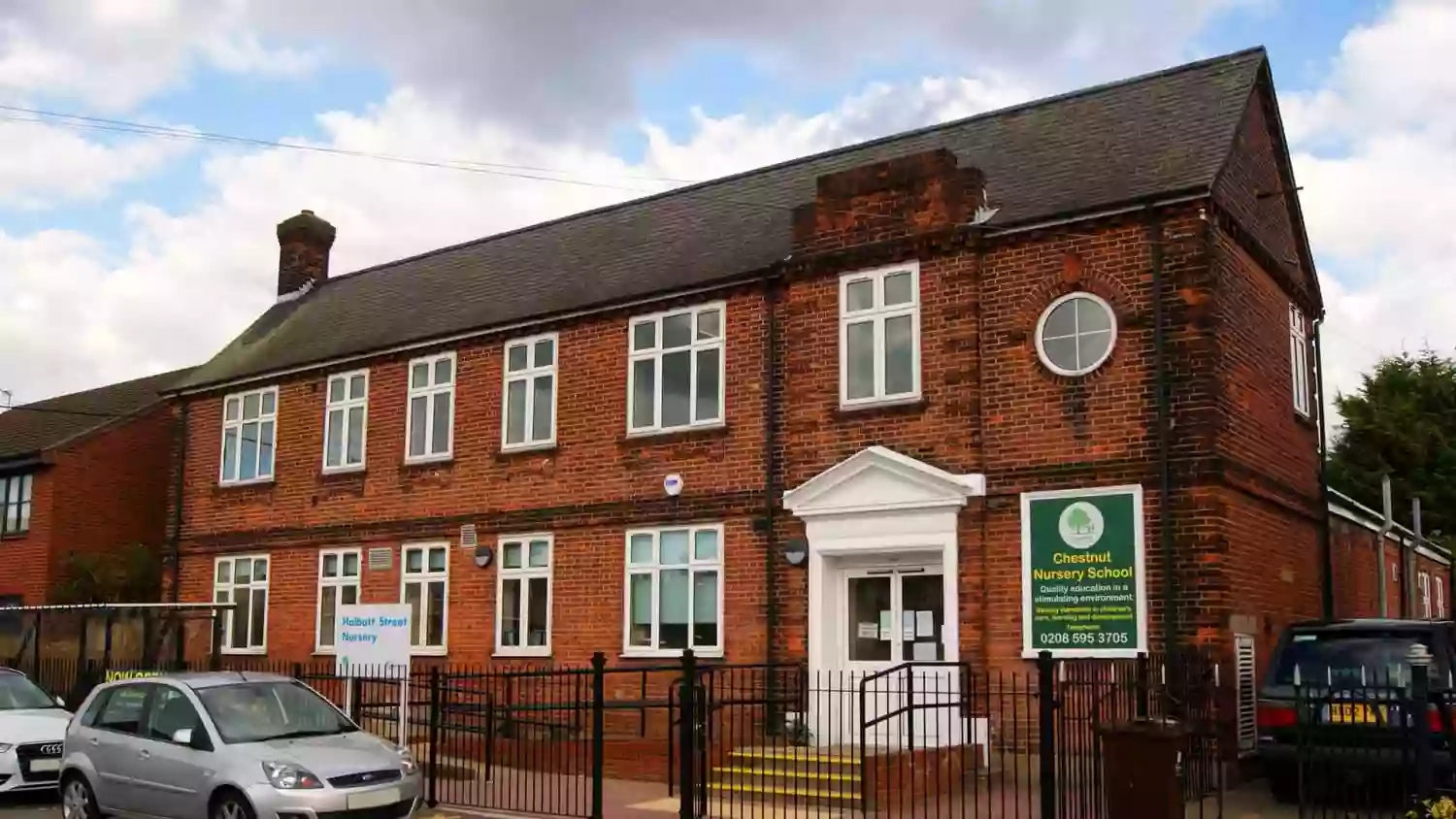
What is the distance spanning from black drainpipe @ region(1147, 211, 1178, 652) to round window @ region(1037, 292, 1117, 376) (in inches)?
20.1

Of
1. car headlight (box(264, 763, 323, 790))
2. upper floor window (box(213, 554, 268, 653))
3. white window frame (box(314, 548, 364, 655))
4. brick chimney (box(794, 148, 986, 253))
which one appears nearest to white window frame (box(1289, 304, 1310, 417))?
brick chimney (box(794, 148, 986, 253))

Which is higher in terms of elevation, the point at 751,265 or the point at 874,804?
the point at 751,265

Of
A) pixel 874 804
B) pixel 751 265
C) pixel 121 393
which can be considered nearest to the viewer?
pixel 874 804

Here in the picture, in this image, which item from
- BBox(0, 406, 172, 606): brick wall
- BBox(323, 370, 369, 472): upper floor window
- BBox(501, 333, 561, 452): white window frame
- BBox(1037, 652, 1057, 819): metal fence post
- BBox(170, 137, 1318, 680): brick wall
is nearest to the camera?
BBox(1037, 652, 1057, 819): metal fence post

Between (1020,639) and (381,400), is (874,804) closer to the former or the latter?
(1020,639)

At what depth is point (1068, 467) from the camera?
48.0 feet

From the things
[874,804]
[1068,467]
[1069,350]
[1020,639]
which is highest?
[1069,350]

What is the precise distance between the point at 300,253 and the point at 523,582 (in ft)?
40.6

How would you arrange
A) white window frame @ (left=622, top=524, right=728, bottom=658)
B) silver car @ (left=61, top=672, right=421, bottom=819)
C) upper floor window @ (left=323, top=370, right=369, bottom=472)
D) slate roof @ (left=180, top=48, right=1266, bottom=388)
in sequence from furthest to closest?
1. upper floor window @ (left=323, top=370, right=369, bottom=472)
2. white window frame @ (left=622, top=524, right=728, bottom=658)
3. slate roof @ (left=180, top=48, right=1266, bottom=388)
4. silver car @ (left=61, top=672, right=421, bottom=819)

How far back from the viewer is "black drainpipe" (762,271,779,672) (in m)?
16.7

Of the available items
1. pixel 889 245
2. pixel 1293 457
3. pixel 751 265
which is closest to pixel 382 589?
pixel 751 265

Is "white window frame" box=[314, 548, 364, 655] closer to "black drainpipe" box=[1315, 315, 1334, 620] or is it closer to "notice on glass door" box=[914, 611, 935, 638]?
"notice on glass door" box=[914, 611, 935, 638]

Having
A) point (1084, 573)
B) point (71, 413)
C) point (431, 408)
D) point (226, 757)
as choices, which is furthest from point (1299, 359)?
point (71, 413)

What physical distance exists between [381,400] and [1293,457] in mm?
13334
